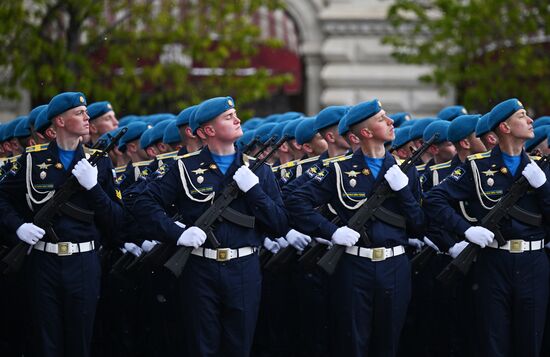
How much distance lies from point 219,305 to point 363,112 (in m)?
1.63

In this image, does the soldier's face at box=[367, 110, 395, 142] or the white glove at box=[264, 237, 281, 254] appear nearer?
the soldier's face at box=[367, 110, 395, 142]

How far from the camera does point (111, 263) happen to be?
35.2 ft

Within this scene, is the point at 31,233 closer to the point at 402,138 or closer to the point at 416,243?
the point at 416,243

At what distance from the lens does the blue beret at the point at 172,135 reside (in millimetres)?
11164

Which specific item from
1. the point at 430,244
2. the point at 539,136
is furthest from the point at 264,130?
the point at 430,244

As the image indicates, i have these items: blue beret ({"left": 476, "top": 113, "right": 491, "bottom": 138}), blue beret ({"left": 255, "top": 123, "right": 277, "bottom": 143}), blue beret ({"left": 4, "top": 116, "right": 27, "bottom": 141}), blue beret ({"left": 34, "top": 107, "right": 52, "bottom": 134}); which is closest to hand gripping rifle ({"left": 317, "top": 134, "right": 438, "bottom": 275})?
blue beret ({"left": 476, "top": 113, "right": 491, "bottom": 138})

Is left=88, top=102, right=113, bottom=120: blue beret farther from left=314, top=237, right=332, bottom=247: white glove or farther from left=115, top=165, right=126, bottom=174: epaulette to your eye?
left=314, top=237, right=332, bottom=247: white glove

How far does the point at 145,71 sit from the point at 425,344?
29.8ft

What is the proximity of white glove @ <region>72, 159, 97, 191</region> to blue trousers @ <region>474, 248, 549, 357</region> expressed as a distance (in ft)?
8.69

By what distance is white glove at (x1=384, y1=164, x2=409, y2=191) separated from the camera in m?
8.68

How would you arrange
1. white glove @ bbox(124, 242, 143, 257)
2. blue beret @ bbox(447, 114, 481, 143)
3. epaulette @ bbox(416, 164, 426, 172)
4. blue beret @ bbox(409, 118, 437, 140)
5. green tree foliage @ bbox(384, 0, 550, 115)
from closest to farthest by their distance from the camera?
1. blue beret @ bbox(447, 114, 481, 143)
2. white glove @ bbox(124, 242, 143, 257)
3. epaulette @ bbox(416, 164, 426, 172)
4. blue beret @ bbox(409, 118, 437, 140)
5. green tree foliage @ bbox(384, 0, 550, 115)

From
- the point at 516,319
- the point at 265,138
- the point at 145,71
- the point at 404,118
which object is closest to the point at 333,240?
the point at 516,319

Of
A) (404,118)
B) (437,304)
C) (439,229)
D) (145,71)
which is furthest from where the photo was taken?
(145,71)

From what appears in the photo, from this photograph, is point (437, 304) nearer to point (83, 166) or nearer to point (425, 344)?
point (425, 344)
